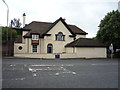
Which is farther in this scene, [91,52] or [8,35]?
[91,52]

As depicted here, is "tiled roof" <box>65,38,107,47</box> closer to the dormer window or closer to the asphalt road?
the dormer window

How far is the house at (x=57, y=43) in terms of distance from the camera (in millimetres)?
35781

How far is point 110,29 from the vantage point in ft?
115

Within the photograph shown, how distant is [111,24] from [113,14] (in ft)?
8.51

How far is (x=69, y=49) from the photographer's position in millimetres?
37406

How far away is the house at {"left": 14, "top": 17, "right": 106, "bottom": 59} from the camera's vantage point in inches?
1409

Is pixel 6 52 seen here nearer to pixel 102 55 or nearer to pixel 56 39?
pixel 56 39

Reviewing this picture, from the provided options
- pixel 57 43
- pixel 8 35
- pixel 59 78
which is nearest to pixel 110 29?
pixel 57 43

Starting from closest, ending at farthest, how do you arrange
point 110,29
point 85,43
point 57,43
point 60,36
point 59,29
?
point 110,29
point 85,43
point 57,43
point 59,29
point 60,36

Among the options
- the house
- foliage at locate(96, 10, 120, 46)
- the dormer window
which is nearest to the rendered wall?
the house

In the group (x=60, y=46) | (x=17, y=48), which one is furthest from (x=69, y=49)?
(x=17, y=48)

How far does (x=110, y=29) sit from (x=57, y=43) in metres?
10.2

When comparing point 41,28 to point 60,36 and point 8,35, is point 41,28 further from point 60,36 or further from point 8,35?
point 8,35

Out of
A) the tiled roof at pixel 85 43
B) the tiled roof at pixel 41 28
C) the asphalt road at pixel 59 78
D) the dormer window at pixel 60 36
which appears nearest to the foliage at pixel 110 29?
Result: the tiled roof at pixel 85 43
